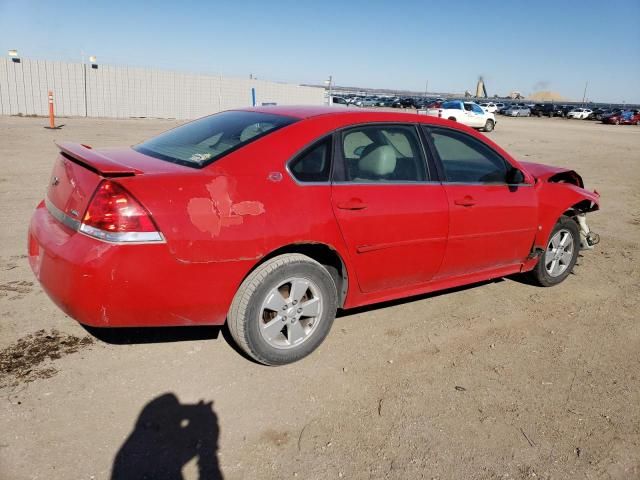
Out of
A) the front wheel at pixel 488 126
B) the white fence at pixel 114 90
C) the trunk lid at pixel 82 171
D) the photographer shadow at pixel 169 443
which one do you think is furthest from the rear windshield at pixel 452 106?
the photographer shadow at pixel 169 443

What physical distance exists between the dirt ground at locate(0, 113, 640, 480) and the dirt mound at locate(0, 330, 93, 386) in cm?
1

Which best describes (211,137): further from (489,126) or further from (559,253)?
(489,126)

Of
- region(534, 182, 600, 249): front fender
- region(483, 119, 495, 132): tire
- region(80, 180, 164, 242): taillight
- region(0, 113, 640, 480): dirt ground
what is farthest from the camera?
region(483, 119, 495, 132): tire

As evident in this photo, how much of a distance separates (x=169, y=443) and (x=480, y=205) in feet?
9.25

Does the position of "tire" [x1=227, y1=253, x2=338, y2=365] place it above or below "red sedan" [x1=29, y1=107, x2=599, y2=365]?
below

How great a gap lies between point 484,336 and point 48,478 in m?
3.00

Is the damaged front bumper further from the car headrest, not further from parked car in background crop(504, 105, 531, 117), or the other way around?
parked car in background crop(504, 105, 531, 117)

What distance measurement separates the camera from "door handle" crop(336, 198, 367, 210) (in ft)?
11.2

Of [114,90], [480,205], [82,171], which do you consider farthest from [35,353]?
[114,90]

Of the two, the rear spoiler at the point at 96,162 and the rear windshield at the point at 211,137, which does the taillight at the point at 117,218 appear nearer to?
the rear spoiler at the point at 96,162

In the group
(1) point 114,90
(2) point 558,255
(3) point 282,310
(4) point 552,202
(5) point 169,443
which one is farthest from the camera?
(1) point 114,90

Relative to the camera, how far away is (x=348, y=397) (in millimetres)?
3133

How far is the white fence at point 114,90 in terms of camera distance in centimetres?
2464

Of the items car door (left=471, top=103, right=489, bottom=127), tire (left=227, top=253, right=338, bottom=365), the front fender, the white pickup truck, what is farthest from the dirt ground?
car door (left=471, top=103, right=489, bottom=127)
